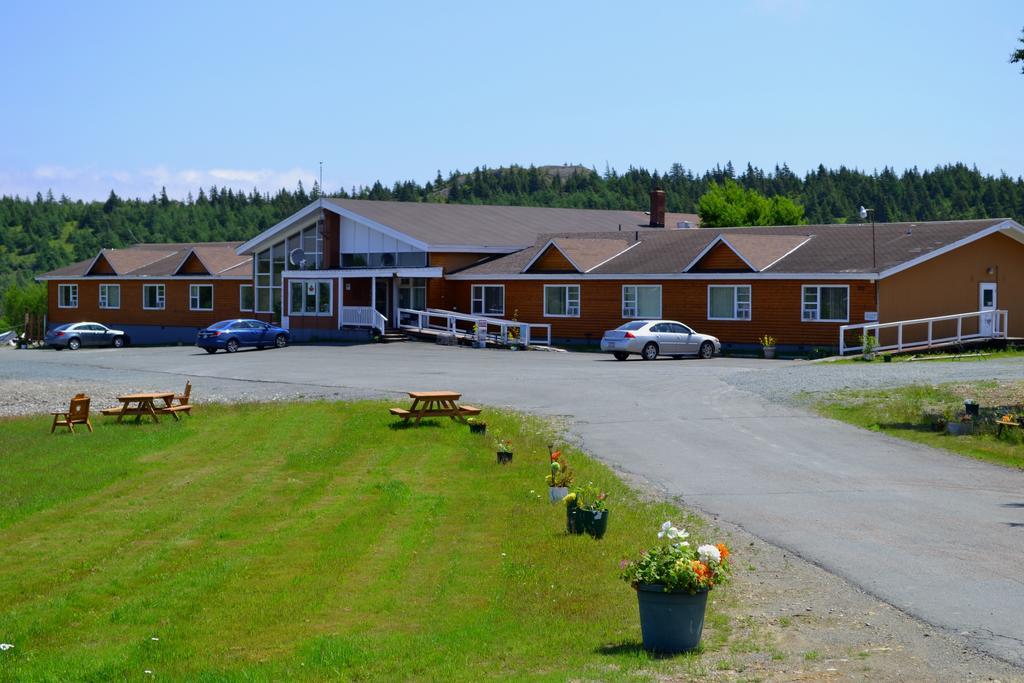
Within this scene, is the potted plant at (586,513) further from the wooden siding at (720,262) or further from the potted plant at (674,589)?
the wooden siding at (720,262)

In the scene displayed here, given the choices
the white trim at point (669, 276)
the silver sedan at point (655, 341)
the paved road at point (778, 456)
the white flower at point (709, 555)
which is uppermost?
the white trim at point (669, 276)

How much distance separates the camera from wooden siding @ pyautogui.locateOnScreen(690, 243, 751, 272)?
4612 centimetres

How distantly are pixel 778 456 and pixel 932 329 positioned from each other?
2693 cm

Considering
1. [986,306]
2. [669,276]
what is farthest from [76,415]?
[986,306]

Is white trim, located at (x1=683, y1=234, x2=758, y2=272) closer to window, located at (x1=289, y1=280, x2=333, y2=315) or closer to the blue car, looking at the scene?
the blue car

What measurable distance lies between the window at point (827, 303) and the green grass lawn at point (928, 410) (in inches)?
585

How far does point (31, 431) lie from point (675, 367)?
19.4 m

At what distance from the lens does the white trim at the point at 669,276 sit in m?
42.6

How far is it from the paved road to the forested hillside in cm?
8721

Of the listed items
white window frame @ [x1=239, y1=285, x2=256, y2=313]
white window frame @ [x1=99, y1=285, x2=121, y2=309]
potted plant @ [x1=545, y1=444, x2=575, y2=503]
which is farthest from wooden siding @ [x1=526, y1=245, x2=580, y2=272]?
potted plant @ [x1=545, y1=444, x2=575, y2=503]

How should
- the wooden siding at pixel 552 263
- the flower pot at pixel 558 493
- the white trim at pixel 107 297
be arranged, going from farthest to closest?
1. the white trim at pixel 107 297
2. the wooden siding at pixel 552 263
3. the flower pot at pixel 558 493

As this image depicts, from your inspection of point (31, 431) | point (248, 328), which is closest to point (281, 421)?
point (31, 431)

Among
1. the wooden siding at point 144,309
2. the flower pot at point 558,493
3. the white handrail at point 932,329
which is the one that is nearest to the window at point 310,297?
the wooden siding at point 144,309

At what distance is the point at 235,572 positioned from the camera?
1217 centimetres
